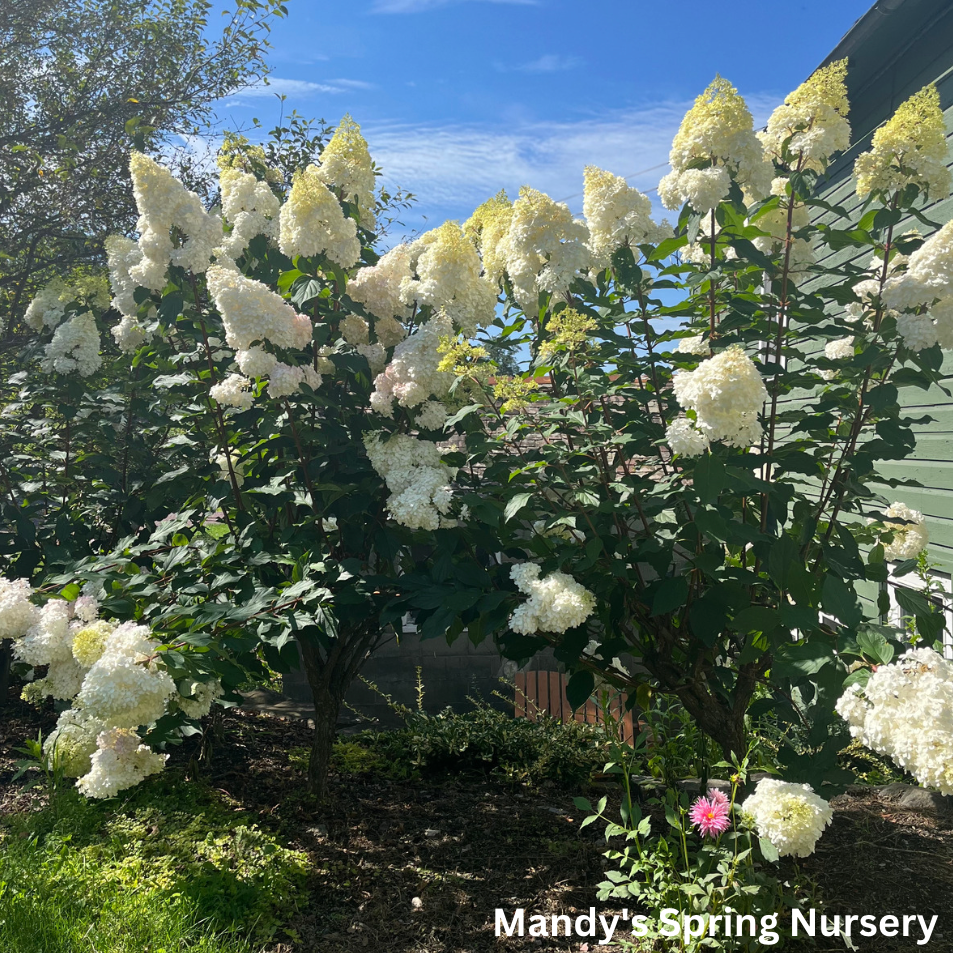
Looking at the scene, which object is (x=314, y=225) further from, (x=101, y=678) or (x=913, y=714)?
(x=913, y=714)

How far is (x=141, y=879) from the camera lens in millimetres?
2846

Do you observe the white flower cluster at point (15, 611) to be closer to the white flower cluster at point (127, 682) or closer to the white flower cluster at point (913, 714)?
the white flower cluster at point (127, 682)

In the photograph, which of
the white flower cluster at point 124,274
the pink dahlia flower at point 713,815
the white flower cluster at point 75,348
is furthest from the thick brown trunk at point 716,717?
the white flower cluster at point 75,348

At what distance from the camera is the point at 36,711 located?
16.7ft

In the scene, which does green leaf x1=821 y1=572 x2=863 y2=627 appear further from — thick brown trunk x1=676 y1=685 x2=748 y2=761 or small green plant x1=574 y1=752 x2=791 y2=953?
thick brown trunk x1=676 y1=685 x2=748 y2=761

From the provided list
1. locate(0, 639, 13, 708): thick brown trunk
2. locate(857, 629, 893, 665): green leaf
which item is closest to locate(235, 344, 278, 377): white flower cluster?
locate(857, 629, 893, 665): green leaf

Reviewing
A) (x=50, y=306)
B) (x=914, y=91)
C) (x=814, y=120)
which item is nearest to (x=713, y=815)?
(x=814, y=120)

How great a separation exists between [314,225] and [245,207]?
73cm

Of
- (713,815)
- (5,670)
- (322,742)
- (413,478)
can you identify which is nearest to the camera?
(713,815)

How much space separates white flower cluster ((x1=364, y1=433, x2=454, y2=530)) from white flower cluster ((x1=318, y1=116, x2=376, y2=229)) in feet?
3.57

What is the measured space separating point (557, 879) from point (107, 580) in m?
2.04

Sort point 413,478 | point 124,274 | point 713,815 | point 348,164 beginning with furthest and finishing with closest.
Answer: point 124,274 → point 348,164 → point 413,478 → point 713,815

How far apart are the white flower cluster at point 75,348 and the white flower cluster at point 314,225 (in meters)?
1.62

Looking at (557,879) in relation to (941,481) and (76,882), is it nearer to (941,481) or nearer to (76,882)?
(76,882)
